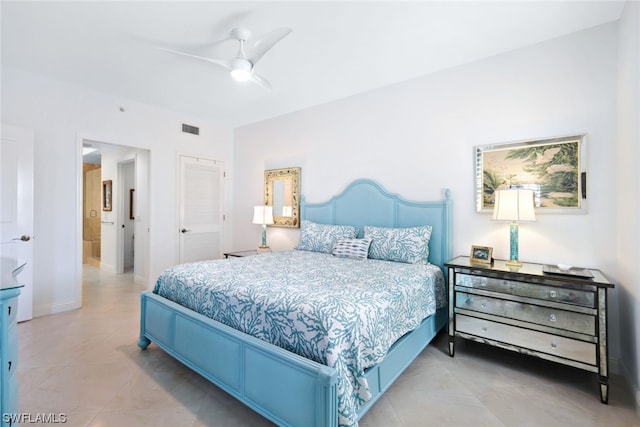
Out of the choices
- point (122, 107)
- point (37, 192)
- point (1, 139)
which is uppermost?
point (122, 107)

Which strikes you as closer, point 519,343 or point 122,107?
point 519,343

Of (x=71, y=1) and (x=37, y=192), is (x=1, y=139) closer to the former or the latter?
(x=37, y=192)

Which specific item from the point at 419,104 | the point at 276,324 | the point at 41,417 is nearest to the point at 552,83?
the point at 419,104

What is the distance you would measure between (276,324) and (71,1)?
2811 mm

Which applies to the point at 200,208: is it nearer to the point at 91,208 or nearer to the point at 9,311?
the point at 9,311

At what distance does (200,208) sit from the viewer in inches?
196

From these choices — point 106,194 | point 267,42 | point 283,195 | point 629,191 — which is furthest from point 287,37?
point 106,194

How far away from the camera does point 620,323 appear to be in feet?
7.41

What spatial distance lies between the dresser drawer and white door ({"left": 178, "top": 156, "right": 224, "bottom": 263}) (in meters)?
4.08

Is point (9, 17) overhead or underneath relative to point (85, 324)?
overhead

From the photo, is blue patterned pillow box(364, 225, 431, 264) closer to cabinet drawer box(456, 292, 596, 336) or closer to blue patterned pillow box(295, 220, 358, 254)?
blue patterned pillow box(295, 220, 358, 254)

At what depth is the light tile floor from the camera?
5.74 ft

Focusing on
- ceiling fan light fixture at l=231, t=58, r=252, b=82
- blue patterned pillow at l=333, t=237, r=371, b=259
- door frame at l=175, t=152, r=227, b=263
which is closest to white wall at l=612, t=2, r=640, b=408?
blue patterned pillow at l=333, t=237, r=371, b=259

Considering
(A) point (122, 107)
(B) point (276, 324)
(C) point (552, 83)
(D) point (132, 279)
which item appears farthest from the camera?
(D) point (132, 279)
